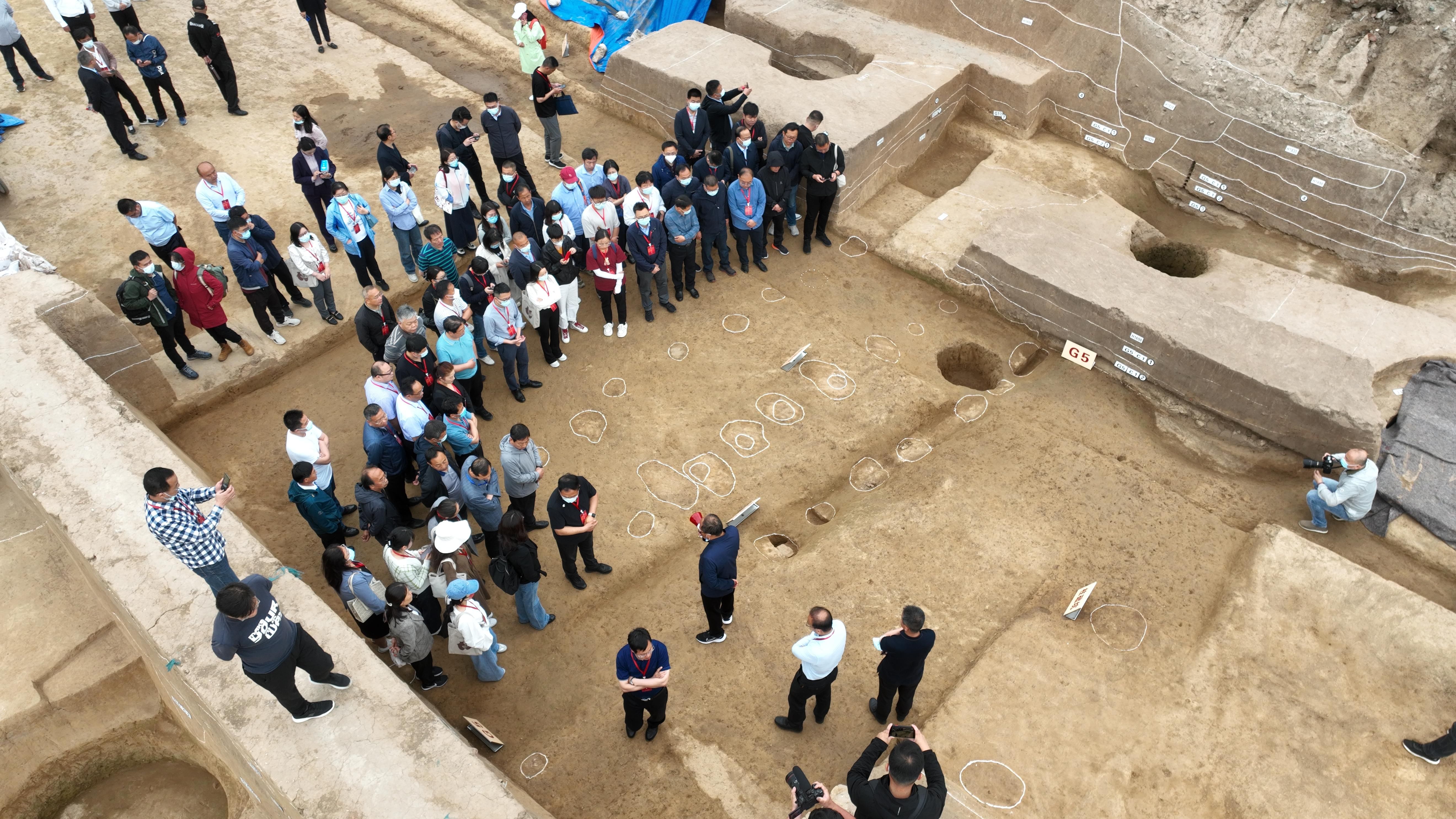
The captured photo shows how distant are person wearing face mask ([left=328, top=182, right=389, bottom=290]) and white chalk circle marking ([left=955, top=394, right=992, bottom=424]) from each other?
6807 mm

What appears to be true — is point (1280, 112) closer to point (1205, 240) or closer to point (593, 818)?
point (1205, 240)

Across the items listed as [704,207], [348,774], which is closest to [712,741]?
[348,774]

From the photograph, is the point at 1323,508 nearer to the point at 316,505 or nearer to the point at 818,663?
the point at 818,663

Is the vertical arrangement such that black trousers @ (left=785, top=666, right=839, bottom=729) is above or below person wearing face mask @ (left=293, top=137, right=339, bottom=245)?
below

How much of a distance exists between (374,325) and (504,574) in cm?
316

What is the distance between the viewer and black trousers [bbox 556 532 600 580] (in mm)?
7121

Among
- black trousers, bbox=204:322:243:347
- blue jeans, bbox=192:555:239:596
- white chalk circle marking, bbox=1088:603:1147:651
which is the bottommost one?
white chalk circle marking, bbox=1088:603:1147:651

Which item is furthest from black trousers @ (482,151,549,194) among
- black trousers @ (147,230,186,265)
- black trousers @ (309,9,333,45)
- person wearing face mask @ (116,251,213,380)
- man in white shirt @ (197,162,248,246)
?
black trousers @ (309,9,333,45)

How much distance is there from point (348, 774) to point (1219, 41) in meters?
12.4

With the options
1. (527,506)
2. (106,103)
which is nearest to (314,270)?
(527,506)

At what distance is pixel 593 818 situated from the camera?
20.0 ft

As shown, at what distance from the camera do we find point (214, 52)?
1214 centimetres

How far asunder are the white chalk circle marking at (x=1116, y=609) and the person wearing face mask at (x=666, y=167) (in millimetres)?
6302

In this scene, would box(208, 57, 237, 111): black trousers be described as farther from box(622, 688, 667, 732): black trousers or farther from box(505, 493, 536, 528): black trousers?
box(622, 688, 667, 732): black trousers
